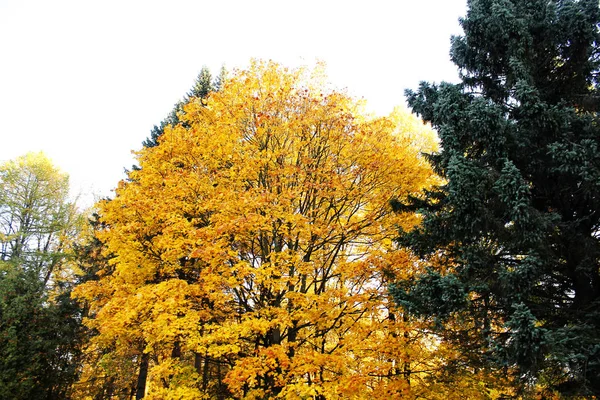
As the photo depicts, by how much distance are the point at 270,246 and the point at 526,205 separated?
5994mm

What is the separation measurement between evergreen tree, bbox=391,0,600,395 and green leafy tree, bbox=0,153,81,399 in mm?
12957

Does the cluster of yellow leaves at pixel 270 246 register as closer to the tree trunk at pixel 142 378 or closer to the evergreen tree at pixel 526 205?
the evergreen tree at pixel 526 205

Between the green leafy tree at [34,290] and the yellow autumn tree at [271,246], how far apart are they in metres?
2.71

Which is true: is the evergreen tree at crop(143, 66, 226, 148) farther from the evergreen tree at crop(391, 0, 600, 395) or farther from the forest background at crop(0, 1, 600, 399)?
the evergreen tree at crop(391, 0, 600, 395)

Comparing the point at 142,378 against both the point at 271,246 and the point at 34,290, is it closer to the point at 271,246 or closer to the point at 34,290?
the point at 34,290

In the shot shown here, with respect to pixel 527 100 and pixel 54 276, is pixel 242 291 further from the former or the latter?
pixel 54 276

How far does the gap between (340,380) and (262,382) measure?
7.32 feet

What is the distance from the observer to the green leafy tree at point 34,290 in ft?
37.9

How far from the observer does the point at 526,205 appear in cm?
517

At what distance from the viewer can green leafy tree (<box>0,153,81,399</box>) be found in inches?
454

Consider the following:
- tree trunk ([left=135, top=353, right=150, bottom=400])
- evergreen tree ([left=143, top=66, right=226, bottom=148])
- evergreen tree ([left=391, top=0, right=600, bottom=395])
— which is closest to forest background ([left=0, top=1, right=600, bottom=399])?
evergreen tree ([left=391, top=0, right=600, bottom=395])

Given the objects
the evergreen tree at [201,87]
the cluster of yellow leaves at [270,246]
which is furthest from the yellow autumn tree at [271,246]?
the evergreen tree at [201,87]

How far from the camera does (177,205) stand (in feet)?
29.6

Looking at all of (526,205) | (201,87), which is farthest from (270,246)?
(201,87)
